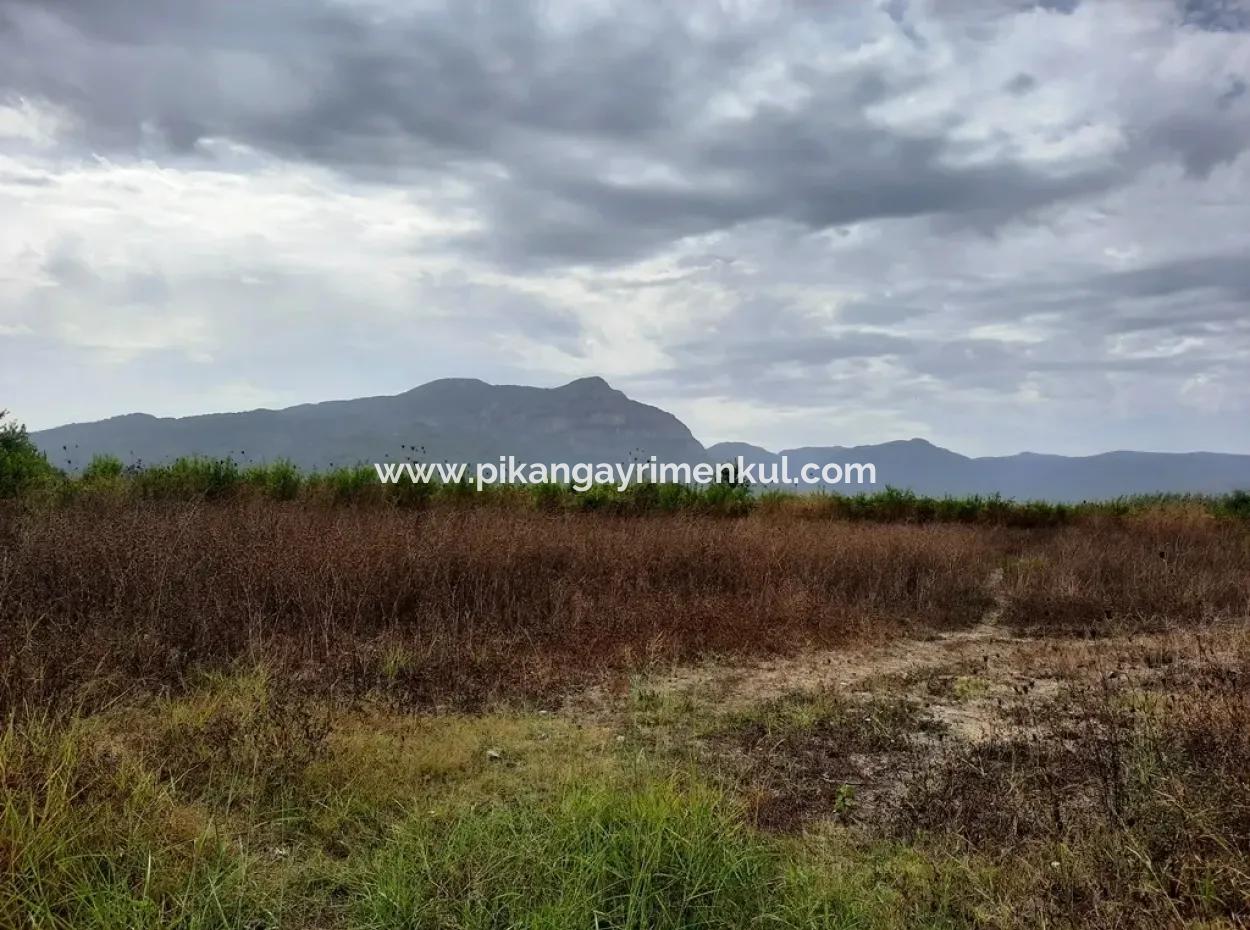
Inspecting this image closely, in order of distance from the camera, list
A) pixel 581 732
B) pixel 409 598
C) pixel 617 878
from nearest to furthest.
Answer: pixel 617 878
pixel 581 732
pixel 409 598

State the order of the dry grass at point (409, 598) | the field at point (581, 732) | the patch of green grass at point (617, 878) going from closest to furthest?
the patch of green grass at point (617, 878) → the field at point (581, 732) → the dry grass at point (409, 598)

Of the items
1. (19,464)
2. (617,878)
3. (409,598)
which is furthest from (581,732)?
(19,464)

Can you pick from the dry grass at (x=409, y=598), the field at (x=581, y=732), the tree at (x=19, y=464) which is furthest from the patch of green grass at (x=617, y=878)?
the tree at (x=19, y=464)

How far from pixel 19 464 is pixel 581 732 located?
11.8m

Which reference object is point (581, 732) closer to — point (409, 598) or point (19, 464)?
point (409, 598)

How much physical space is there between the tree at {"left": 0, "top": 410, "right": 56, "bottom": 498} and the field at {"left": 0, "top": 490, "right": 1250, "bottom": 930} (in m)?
1.25

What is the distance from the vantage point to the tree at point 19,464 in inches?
485

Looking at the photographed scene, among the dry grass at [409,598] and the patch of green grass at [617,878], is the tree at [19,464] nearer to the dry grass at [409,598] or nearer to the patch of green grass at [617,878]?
the dry grass at [409,598]

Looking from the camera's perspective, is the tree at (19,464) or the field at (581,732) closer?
the field at (581,732)

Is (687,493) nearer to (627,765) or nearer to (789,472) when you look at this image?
(789,472)

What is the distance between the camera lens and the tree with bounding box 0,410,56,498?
12.3m

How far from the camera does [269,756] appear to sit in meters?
4.48

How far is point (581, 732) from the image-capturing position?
18.8ft

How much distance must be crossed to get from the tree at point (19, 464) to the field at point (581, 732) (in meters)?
1.25
